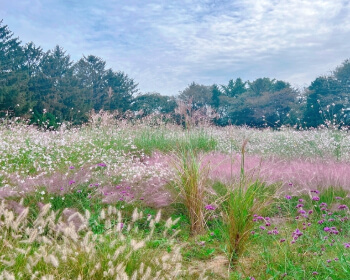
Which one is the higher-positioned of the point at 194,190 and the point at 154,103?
the point at 154,103

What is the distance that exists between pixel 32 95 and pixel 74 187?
22389 mm

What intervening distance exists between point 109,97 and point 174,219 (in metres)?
23.4

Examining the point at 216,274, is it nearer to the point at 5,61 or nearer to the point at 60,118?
the point at 60,118

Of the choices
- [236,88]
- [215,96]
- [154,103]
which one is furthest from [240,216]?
[236,88]

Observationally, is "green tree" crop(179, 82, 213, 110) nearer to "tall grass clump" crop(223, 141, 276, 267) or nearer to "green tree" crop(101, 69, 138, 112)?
"green tree" crop(101, 69, 138, 112)

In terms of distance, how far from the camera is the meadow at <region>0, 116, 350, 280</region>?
2.64 metres

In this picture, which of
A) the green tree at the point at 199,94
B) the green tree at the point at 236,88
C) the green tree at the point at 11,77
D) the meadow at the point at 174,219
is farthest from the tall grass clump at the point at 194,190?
the green tree at the point at 236,88

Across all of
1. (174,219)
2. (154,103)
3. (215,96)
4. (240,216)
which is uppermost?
(215,96)

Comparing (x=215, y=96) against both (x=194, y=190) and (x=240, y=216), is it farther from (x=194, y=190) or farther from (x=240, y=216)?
(x=240, y=216)

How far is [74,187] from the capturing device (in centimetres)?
494

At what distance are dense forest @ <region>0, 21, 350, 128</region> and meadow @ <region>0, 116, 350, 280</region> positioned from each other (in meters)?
16.6

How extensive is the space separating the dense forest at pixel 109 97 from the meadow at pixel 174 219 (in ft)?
54.6

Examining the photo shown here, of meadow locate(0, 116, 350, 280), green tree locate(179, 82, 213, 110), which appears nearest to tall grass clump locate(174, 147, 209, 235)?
meadow locate(0, 116, 350, 280)

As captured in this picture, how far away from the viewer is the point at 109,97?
88.7 feet
